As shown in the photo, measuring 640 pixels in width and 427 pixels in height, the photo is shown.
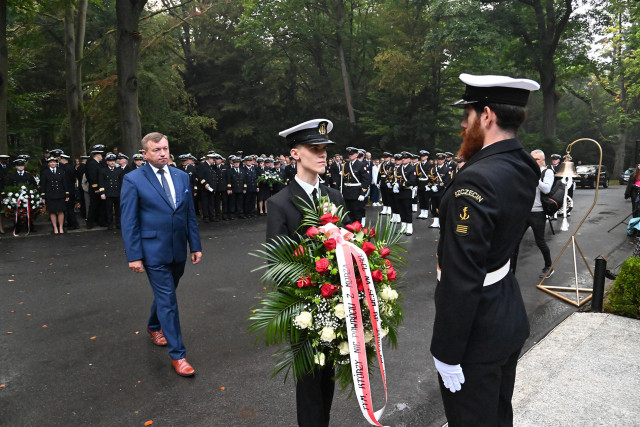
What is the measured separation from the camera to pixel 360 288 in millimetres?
2617

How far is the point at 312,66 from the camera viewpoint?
3781 cm

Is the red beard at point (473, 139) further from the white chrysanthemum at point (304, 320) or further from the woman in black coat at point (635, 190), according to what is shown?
the woman in black coat at point (635, 190)

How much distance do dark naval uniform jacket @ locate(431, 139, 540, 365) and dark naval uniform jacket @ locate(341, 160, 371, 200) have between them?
34.9 feet

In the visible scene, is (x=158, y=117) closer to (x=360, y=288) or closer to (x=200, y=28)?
(x=200, y=28)

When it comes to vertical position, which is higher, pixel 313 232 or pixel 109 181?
pixel 313 232

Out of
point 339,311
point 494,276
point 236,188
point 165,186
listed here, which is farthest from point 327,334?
point 236,188

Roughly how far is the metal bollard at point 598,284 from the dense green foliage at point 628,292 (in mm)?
151

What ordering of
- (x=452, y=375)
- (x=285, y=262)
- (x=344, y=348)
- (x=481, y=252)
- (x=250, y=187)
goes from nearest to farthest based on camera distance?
(x=481, y=252)
(x=452, y=375)
(x=344, y=348)
(x=285, y=262)
(x=250, y=187)

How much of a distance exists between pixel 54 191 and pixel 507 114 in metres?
13.0

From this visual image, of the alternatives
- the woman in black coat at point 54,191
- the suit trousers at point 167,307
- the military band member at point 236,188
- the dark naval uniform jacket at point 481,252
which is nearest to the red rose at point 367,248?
the dark naval uniform jacket at point 481,252

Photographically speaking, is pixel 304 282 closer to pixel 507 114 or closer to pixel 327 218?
pixel 327 218

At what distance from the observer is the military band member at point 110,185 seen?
13391 mm

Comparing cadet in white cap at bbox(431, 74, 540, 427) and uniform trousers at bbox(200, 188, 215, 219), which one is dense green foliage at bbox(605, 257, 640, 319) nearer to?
cadet in white cap at bbox(431, 74, 540, 427)

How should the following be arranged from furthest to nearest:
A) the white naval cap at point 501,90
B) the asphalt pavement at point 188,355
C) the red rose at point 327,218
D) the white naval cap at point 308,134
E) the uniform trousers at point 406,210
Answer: the uniform trousers at point 406,210 < the asphalt pavement at point 188,355 < the white naval cap at point 308,134 < the red rose at point 327,218 < the white naval cap at point 501,90
